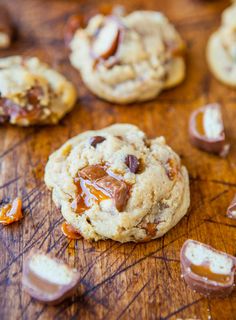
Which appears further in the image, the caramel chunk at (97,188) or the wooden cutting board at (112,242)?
the caramel chunk at (97,188)

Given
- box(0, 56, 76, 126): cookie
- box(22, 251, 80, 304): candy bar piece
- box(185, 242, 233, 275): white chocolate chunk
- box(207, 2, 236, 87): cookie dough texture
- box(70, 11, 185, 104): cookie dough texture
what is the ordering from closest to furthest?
box(22, 251, 80, 304): candy bar piece, box(185, 242, 233, 275): white chocolate chunk, box(0, 56, 76, 126): cookie, box(70, 11, 185, 104): cookie dough texture, box(207, 2, 236, 87): cookie dough texture

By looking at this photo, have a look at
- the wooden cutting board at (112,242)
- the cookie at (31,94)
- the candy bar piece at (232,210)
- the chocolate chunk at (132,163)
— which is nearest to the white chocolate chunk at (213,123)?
the wooden cutting board at (112,242)

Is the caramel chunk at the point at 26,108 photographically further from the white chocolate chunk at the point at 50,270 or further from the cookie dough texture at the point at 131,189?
the white chocolate chunk at the point at 50,270

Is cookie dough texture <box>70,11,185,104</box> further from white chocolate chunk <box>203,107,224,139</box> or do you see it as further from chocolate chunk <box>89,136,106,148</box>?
chocolate chunk <box>89,136,106,148</box>

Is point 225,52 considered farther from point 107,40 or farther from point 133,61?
point 107,40

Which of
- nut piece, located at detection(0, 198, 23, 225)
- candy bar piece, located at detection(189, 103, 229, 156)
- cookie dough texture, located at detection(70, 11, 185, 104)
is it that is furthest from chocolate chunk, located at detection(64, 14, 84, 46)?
nut piece, located at detection(0, 198, 23, 225)
